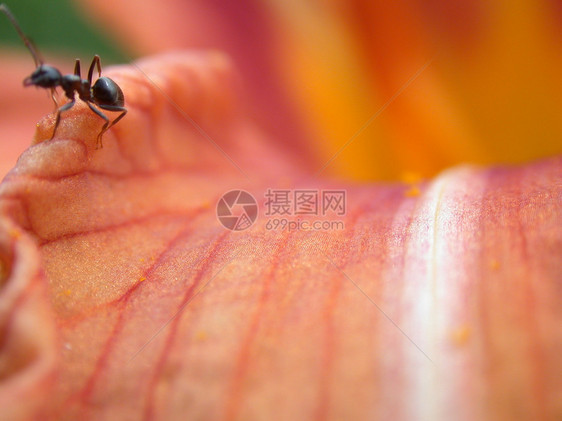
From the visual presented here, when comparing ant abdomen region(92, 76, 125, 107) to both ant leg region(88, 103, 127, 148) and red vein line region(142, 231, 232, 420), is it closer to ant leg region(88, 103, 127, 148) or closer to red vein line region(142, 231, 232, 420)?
ant leg region(88, 103, 127, 148)

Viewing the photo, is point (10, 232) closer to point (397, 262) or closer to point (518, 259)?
point (397, 262)

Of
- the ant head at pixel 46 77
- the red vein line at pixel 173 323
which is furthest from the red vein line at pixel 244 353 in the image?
the ant head at pixel 46 77

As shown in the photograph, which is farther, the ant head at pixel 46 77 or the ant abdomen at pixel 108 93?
the ant head at pixel 46 77

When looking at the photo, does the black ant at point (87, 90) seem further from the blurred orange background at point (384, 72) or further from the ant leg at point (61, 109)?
the blurred orange background at point (384, 72)

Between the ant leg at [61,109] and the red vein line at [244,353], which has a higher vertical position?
the ant leg at [61,109]

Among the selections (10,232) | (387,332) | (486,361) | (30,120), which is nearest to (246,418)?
(387,332)

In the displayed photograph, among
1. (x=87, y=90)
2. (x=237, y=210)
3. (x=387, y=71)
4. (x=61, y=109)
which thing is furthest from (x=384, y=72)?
(x=61, y=109)

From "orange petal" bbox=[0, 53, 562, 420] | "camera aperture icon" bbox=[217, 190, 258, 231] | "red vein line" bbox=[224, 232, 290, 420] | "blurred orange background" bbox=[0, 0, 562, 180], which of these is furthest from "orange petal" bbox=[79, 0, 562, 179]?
"red vein line" bbox=[224, 232, 290, 420]

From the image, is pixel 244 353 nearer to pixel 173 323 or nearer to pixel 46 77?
pixel 173 323
